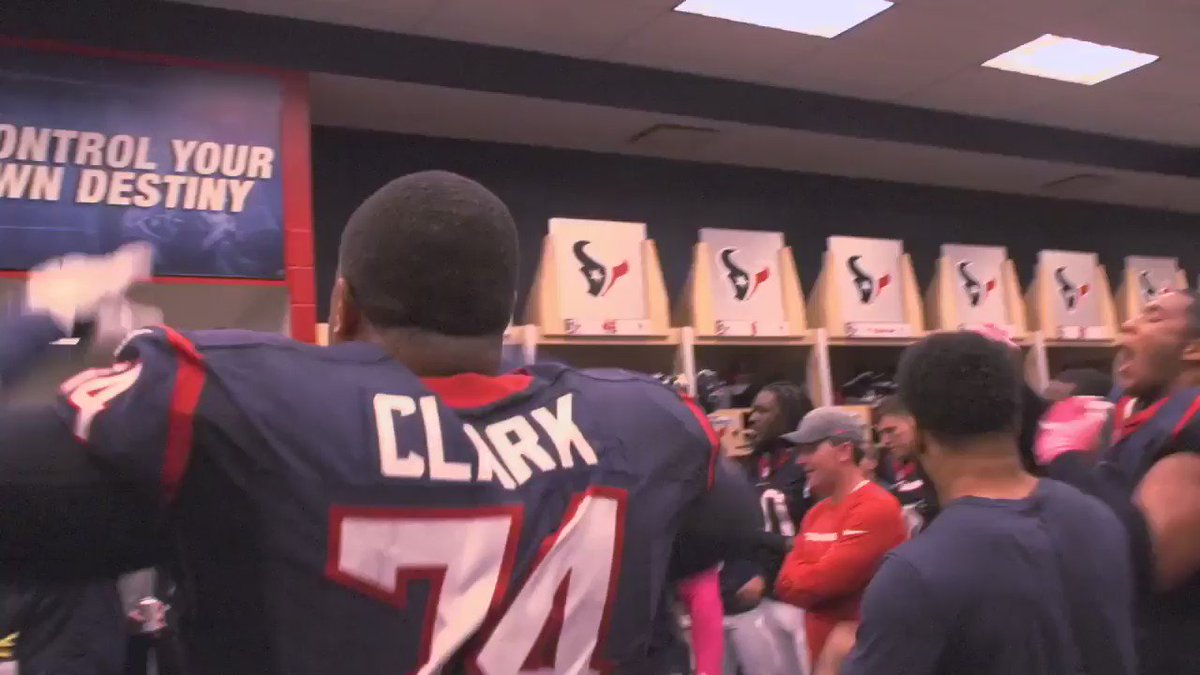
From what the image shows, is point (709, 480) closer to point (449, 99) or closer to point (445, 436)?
point (445, 436)

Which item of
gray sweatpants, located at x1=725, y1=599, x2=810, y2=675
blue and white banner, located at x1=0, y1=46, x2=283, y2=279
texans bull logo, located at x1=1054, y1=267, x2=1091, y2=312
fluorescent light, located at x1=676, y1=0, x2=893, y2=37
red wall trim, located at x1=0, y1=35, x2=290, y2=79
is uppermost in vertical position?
fluorescent light, located at x1=676, y1=0, x2=893, y2=37

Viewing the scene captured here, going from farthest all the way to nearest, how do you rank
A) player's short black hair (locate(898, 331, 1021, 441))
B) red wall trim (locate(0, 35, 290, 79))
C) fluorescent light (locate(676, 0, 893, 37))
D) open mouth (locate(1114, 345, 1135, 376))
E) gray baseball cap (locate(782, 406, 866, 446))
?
fluorescent light (locate(676, 0, 893, 37)) → red wall trim (locate(0, 35, 290, 79)) → gray baseball cap (locate(782, 406, 866, 446)) → open mouth (locate(1114, 345, 1135, 376)) → player's short black hair (locate(898, 331, 1021, 441))

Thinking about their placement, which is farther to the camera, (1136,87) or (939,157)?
(939,157)

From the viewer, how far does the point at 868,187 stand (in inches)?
250

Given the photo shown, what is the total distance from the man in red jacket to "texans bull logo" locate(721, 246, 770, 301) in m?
1.40

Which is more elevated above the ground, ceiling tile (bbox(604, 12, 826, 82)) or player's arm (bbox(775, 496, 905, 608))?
ceiling tile (bbox(604, 12, 826, 82))

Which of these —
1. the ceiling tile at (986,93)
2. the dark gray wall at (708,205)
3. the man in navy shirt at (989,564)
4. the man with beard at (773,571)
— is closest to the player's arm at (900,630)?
the man in navy shirt at (989,564)

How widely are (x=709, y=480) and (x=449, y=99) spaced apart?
368 centimetres

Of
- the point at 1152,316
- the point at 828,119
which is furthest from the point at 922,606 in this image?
the point at 828,119

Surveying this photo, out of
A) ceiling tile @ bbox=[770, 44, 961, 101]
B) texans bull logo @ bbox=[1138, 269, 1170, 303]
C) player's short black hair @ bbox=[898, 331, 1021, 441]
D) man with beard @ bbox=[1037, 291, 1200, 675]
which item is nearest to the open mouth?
man with beard @ bbox=[1037, 291, 1200, 675]

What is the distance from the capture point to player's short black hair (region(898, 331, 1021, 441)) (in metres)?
1.69

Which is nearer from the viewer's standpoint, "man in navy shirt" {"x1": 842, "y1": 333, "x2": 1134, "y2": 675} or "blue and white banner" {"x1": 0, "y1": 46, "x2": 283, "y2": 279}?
"man in navy shirt" {"x1": 842, "y1": 333, "x2": 1134, "y2": 675}

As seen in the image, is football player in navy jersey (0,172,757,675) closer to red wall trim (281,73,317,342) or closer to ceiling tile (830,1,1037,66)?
red wall trim (281,73,317,342)

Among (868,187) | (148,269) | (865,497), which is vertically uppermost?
(868,187)
